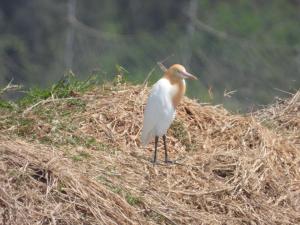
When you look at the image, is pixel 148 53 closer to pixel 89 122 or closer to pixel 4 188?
pixel 89 122

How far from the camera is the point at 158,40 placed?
19.9m

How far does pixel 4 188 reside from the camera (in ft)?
18.5

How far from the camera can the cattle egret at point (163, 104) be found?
688cm

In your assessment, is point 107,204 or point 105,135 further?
point 105,135

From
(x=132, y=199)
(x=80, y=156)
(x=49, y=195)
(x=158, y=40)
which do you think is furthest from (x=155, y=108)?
(x=158, y=40)

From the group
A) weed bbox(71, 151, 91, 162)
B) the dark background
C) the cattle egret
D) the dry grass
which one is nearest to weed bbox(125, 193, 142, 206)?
the dry grass

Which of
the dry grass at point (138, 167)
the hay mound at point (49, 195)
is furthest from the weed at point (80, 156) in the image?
the hay mound at point (49, 195)

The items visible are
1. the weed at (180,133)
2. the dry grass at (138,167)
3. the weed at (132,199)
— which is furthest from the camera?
the weed at (180,133)

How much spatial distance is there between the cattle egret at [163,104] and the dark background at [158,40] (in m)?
9.04

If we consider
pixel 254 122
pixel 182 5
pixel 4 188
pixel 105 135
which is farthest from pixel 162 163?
pixel 182 5

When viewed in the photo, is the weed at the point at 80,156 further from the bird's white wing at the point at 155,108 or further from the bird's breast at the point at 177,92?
the bird's breast at the point at 177,92

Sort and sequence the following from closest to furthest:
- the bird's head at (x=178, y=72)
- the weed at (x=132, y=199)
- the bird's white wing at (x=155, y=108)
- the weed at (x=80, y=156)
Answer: the weed at (x=132, y=199) → the weed at (x=80, y=156) → the bird's white wing at (x=155, y=108) → the bird's head at (x=178, y=72)

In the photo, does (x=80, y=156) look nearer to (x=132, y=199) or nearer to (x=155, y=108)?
(x=132, y=199)

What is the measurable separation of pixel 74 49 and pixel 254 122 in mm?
12323
